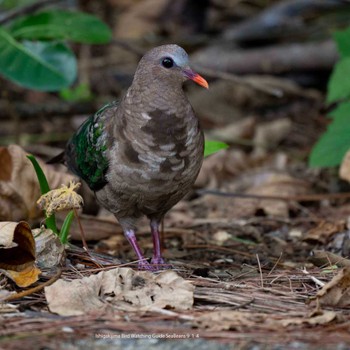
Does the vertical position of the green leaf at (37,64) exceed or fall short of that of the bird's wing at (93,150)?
Answer: it exceeds it

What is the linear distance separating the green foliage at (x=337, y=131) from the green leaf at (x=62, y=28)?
1.91 meters

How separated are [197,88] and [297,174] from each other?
108 inches

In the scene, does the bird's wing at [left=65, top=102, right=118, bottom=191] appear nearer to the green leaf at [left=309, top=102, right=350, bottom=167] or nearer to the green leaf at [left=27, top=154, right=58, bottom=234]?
the green leaf at [left=27, top=154, right=58, bottom=234]

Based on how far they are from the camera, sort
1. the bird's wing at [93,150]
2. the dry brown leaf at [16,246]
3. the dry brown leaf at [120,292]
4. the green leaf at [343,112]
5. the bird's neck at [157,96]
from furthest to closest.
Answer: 1. the green leaf at [343,112]
2. the bird's wing at [93,150]
3. the bird's neck at [157,96]
4. the dry brown leaf at [16,246]
5. the dry brown leaf at [120,292]

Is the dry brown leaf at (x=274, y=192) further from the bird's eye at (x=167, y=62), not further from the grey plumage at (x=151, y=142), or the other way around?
the bird's eye at (x=167, y=62)

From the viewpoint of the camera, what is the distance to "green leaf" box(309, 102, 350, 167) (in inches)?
226

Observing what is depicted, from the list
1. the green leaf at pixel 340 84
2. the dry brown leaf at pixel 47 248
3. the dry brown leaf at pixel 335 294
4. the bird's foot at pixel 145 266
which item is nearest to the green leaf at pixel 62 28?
the green leaf at pixel 340 84

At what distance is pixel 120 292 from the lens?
3445 mm

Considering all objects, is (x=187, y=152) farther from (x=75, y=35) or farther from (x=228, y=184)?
(x=228, y=184)

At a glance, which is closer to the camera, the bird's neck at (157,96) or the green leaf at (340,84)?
the bird's neck at (157,96)

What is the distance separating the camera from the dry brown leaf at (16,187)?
4852mm

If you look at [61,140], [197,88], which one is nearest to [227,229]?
[61,140]

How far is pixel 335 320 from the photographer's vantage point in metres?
3.14

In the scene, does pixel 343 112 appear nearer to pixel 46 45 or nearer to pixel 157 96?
pixel 157 96
